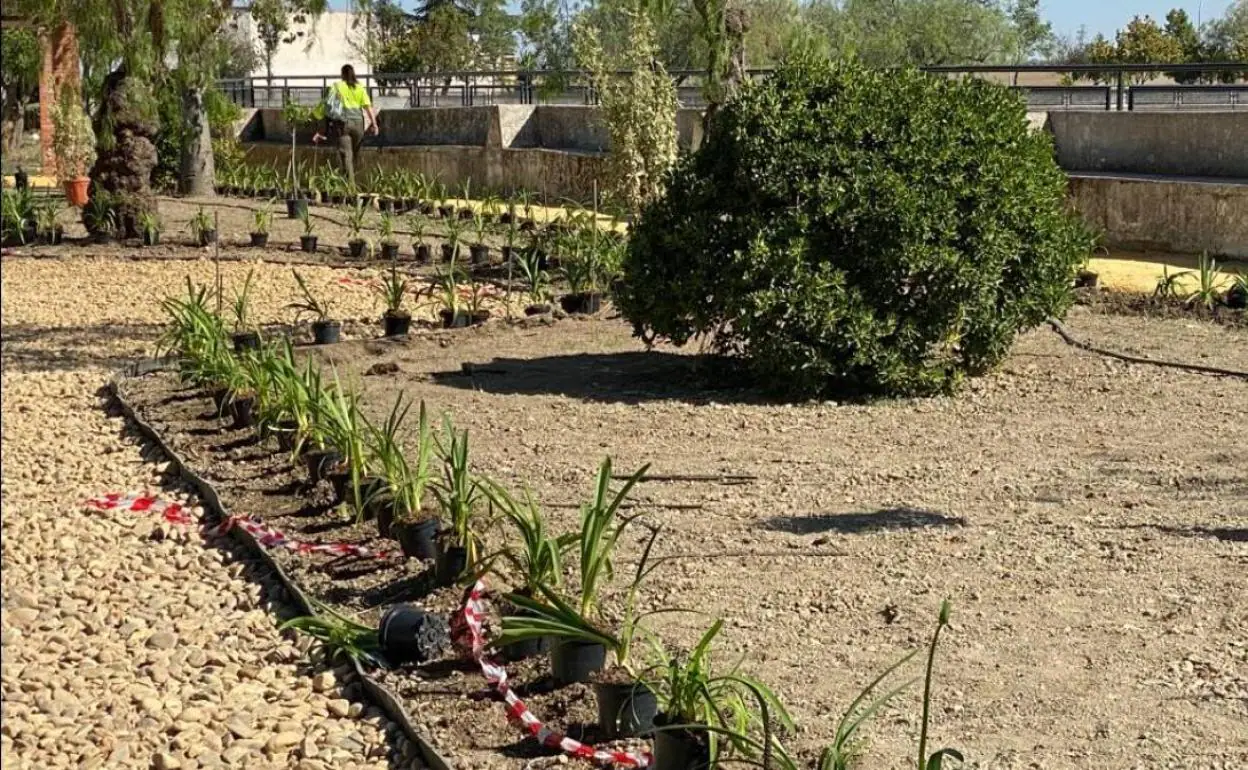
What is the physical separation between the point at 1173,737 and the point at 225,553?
3554 mm

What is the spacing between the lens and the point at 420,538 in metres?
5.99

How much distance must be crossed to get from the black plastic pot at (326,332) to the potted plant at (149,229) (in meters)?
6.43

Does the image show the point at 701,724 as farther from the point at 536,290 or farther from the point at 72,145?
the point at 72,145

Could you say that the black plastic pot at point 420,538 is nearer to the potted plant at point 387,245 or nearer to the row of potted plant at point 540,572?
the row of potted plant at point 540,572

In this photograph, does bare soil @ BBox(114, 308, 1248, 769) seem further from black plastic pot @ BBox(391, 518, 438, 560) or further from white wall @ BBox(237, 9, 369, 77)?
white wall @ BBox(237, 9, 369, 77)

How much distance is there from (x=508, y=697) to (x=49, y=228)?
551 inches

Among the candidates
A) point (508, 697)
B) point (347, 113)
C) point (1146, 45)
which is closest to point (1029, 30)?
point (1146, 45)

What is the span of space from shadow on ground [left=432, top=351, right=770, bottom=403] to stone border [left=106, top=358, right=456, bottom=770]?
171 cm

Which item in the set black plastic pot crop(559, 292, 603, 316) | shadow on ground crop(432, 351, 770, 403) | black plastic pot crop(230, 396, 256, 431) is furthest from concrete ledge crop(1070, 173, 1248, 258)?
black plastic pot crop(230, 396, 256, 431)

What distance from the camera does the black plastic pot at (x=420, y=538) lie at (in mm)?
5980

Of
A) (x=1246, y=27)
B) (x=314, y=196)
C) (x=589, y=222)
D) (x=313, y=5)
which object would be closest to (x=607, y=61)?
(x=589, y=222)

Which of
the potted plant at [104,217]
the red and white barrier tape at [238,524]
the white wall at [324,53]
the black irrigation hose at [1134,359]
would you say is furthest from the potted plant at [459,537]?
the white wall at [324,53]

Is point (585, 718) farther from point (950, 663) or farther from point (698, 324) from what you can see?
point (698, 324)

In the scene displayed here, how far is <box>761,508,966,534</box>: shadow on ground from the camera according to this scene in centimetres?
636
